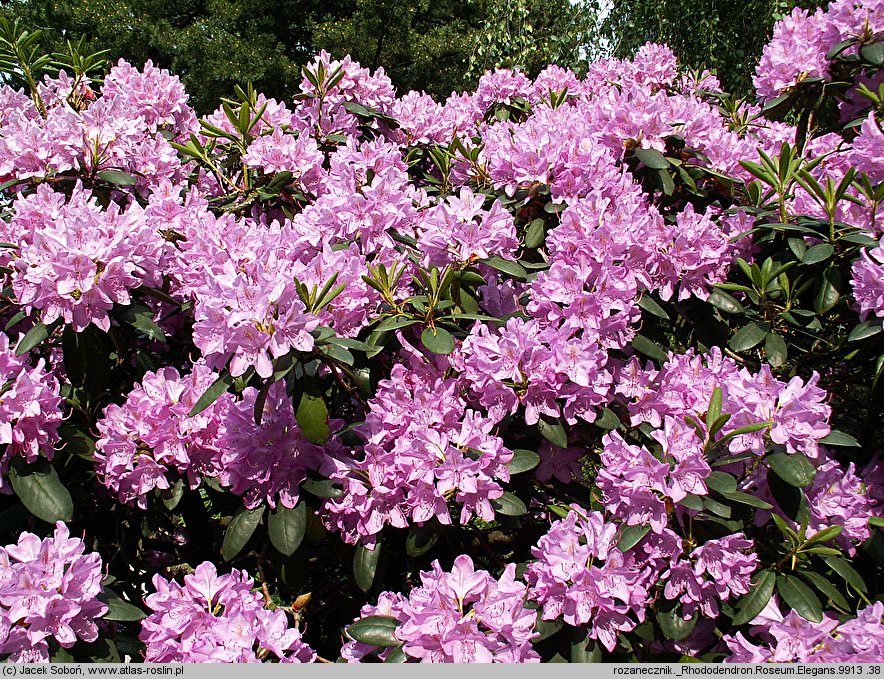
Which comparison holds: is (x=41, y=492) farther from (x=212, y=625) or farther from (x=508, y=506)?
(x=508, y=506)

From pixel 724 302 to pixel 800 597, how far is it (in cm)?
74

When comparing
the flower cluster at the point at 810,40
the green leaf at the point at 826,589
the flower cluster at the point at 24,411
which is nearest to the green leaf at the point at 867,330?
the green leaf at the point at 826,589

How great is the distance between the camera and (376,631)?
1.47 m

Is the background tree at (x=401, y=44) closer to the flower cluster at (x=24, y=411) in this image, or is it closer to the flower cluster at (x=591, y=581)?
the flower cluster at (x=24, y=411)

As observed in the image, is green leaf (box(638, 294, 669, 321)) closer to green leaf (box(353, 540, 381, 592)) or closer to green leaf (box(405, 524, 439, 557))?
green leaf (box(405, 524, 439, 557))

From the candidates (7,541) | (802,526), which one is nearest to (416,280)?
(802,526)

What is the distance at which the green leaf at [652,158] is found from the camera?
1.98m

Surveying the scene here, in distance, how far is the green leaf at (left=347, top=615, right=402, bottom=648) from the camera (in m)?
1.45

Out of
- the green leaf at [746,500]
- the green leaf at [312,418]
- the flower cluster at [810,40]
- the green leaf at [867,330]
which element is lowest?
the green leaf at [746,500]

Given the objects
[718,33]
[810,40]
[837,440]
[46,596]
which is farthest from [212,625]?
[718,33]

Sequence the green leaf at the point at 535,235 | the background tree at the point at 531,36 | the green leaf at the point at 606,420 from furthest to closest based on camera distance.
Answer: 1. the background tree at the point at 531,36
2. the green leaf at the point at 535,235
3. the green leaf at the point at 606,420

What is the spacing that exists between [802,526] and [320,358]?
1074mm

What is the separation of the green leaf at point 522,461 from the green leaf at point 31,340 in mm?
Result: 1079

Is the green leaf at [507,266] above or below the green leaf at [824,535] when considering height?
above
